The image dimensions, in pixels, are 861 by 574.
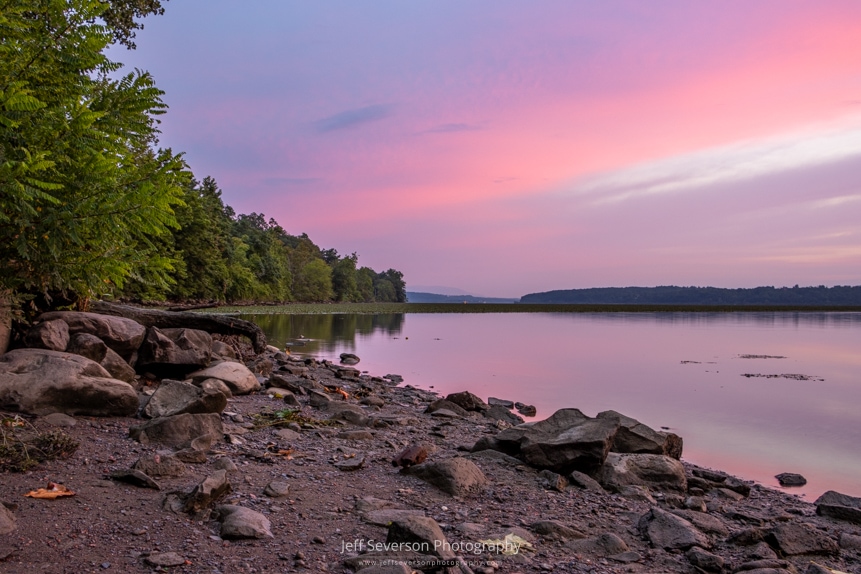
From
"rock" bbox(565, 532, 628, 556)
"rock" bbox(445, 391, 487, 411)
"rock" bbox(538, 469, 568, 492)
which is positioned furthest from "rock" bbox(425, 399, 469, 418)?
"rock" bbox(565, 532, 628, 556)

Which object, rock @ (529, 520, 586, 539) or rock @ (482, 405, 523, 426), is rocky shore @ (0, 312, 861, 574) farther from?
rock @ (482, 405, 523, 426)

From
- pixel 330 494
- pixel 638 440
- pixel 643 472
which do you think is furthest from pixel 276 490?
pixel 638 440

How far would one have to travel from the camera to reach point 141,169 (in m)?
6.15

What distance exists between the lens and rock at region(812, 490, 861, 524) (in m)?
7.18

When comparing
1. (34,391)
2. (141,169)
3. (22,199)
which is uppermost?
(141,169)

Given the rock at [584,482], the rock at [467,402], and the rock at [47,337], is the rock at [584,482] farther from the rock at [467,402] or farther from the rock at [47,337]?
the rock at [47,337]

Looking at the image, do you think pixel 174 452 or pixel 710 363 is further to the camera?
pixel 710 363

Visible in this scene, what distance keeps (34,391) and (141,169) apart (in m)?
3.18

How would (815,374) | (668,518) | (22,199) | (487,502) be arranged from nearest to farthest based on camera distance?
(22,199) → (668,518) → (487,502) → (815,374)

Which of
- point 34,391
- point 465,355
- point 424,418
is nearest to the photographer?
point 34,391

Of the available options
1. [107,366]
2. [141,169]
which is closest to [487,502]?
[141,169]

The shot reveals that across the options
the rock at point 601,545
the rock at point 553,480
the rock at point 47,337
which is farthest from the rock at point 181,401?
the rock at point 601,545

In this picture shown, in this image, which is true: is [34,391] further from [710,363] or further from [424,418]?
[710,363]

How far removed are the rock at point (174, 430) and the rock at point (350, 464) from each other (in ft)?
5.36
